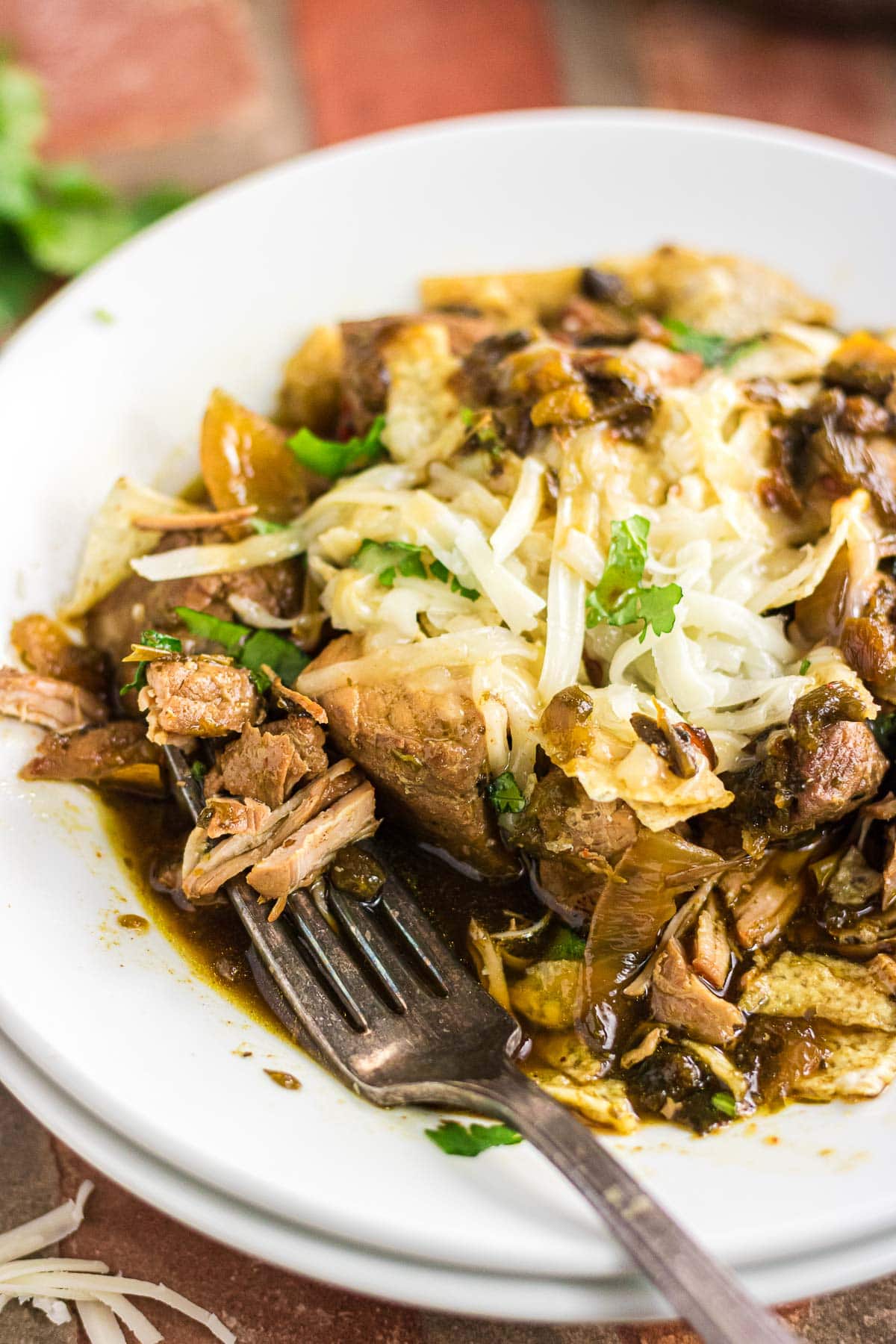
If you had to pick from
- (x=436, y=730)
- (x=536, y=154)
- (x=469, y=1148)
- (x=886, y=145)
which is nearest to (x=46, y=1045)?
(x=469, y=1148)

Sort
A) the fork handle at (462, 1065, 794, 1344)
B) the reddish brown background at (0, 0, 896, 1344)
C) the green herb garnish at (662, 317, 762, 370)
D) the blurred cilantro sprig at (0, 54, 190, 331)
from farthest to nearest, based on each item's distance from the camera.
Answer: the reddish brown background at (0, 0, 896, 1344)
the blurred cilantro sprig at (0, 54, 190, 331)
the green herb garnish at (662, 317, 762, 370)
the fork handle at (462, 1065, 794, 1344)

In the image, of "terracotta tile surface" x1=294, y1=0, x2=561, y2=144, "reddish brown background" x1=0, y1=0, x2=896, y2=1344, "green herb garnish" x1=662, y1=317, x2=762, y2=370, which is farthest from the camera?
"terracotta tile surface" x1=294, y1=0, x2=561, y2=144

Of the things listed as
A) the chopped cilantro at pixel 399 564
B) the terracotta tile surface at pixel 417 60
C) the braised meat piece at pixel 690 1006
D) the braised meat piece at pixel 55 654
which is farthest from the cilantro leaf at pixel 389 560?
the terracotta tile surface at pixel 417 60

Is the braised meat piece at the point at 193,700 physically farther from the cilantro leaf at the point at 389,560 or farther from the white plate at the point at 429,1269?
the white plate at the point at 429,1269

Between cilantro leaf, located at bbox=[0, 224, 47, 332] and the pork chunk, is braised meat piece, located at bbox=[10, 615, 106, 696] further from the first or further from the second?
the pork chunk

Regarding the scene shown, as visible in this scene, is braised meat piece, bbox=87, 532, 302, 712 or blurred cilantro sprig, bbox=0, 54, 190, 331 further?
blurred cilantro sprig, bbox=0, 54, 190, 331

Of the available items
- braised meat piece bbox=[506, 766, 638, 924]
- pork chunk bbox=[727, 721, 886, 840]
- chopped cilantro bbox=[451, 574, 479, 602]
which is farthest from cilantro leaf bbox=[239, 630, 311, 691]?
pork chunk bbox=[727, 721, 886, 840]
